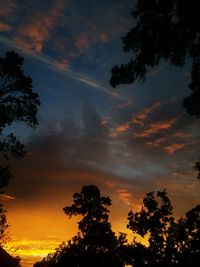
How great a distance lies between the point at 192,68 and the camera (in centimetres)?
1705

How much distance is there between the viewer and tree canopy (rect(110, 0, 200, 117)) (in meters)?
16.2

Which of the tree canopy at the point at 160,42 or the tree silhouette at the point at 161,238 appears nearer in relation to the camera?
the tree canopy at the point at 160,42

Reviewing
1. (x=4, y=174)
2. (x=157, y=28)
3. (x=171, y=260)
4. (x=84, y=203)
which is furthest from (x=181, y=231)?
(x=157, y=28)

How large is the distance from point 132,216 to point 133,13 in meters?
23.6

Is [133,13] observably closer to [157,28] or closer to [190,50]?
[157,28]

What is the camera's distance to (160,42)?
1694 cm

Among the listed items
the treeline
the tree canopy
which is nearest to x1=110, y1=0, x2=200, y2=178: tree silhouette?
the tree canopy

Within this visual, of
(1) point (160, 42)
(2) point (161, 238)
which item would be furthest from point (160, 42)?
(2) point (161, 238)

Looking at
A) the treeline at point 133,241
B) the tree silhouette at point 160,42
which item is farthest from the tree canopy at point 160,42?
the treeline at point 133,241

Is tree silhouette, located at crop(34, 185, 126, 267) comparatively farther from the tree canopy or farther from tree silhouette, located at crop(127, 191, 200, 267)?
the tree canopy

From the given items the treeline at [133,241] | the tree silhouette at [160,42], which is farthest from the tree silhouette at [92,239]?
the tree silhouette at [160,42]

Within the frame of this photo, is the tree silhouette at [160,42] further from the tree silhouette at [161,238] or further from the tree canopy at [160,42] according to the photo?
the tree silhouette at [161,238]

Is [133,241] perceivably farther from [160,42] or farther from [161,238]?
[160,42]

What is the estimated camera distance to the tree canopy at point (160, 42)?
16.2 metres
